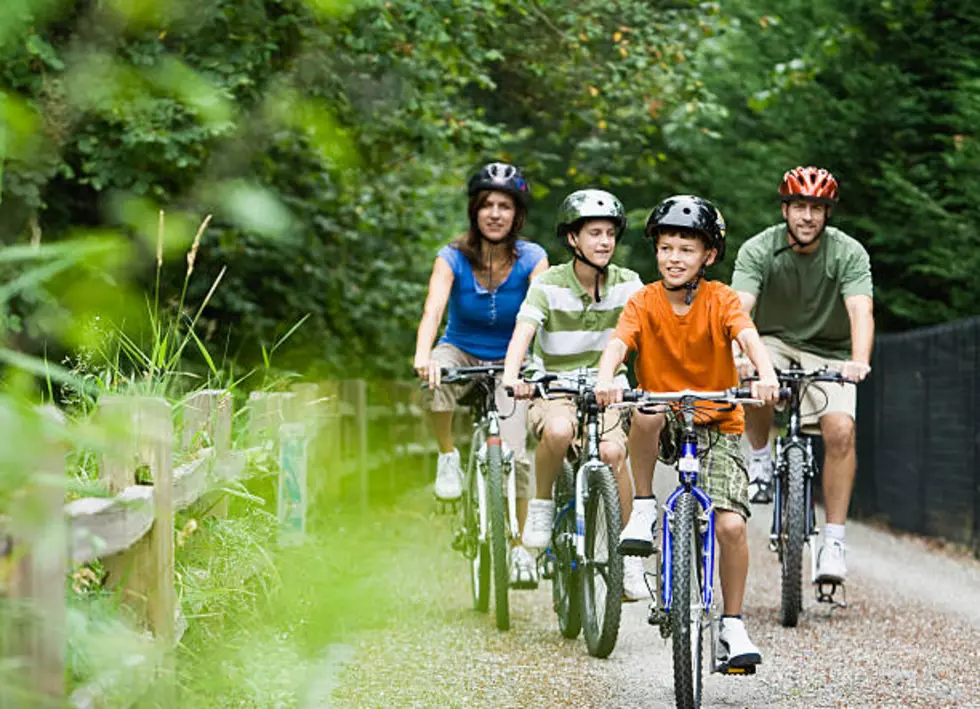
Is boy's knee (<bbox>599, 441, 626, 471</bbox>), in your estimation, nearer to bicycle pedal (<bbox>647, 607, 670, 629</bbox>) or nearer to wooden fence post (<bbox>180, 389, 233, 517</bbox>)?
bicycle pedal (<bbox>647, 607, 670, 629</bbox>)

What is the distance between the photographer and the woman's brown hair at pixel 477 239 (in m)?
8.20

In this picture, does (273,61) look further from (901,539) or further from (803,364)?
(901,539)

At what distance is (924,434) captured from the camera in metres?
14.0

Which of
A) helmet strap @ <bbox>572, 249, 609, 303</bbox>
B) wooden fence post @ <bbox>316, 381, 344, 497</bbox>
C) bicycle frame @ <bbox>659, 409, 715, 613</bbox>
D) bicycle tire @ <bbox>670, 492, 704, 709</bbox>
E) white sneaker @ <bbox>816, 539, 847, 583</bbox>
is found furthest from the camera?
wooden fence post @ <bbox>316, 381, 344, 497</bbox>

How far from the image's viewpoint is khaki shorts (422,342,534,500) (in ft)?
26.6

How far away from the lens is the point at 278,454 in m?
7.28

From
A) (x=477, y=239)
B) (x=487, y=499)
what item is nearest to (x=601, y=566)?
(x=487, y=499)

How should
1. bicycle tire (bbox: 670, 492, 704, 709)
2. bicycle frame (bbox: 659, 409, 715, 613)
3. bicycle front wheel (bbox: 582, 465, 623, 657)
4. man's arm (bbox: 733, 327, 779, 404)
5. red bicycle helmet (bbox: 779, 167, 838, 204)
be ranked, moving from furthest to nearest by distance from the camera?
red bicycle helmet (bbox: 779, 167, 838, 204), bicycle front wheel (bbox: 582, 465, 623, 657), man's arm (bbox: 733, 327, 779, 404), bicycle frame (bbox: 659, 409, 715, 613), bicycle tire (bbox: 670, 492, 704, 709)

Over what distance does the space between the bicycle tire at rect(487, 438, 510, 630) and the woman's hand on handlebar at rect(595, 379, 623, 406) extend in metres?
1.84

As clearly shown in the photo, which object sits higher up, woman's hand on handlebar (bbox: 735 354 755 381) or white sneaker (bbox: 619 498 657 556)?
woman's hand on handlebar (bbox: 735 354 755 381)

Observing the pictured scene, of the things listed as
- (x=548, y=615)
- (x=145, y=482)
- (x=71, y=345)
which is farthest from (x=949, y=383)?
(x=71, y=345)

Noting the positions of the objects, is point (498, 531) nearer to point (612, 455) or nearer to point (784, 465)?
point (612, 455)

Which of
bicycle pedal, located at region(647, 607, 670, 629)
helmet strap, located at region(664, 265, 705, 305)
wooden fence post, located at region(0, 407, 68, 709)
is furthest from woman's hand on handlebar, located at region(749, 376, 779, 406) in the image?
wooden fence post, located at region(0, 407, 68, 709)

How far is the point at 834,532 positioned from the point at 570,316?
175cm
